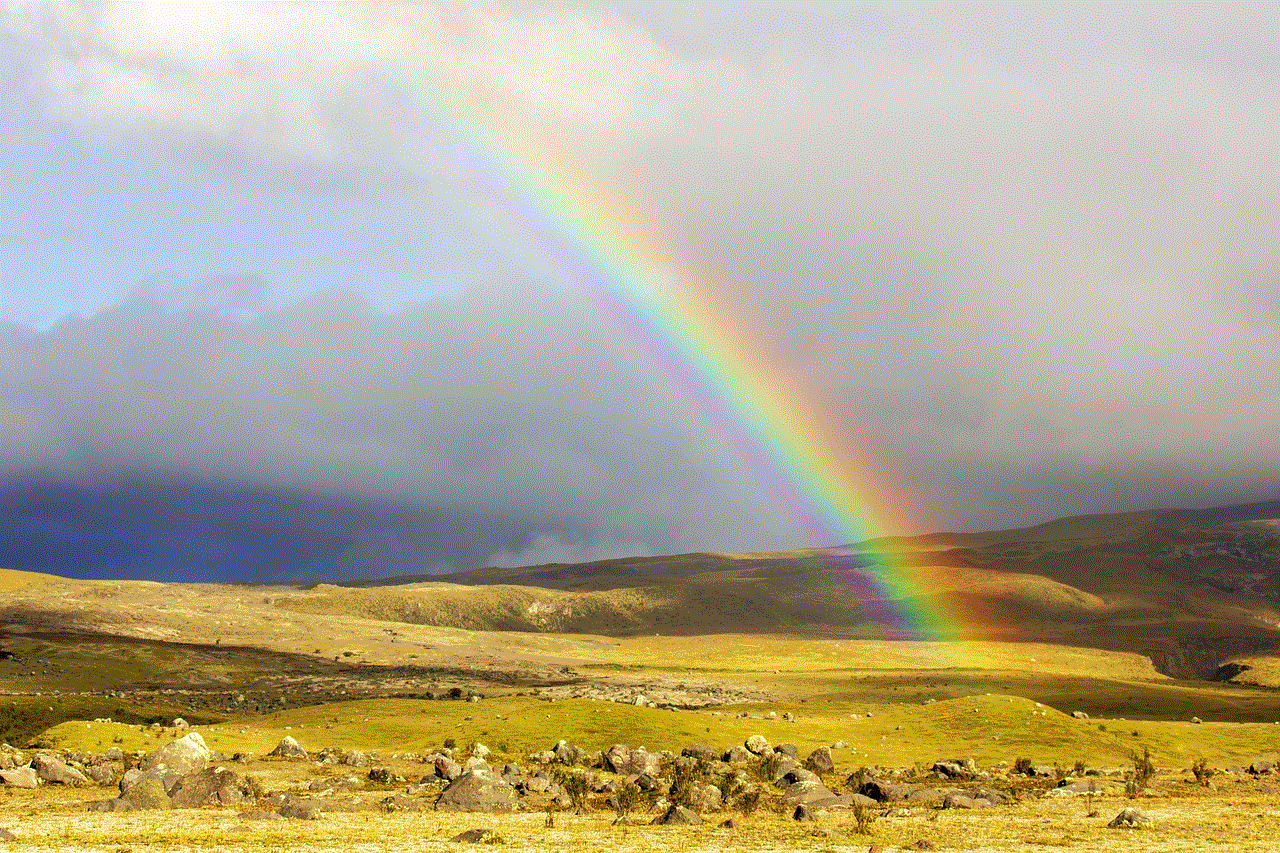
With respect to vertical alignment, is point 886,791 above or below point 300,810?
→ below

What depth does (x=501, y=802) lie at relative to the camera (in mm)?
29594

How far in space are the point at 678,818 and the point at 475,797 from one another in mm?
6279

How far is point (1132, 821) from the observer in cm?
2516

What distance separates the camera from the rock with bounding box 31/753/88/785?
33.8 meters

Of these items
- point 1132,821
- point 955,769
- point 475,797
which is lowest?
point 955,769

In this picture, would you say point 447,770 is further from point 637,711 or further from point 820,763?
point 820,763

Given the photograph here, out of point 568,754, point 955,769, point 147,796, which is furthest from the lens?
point 568,754

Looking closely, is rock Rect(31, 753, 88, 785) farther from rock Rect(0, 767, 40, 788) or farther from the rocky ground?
rock Rect(0, 767, 40, 788)

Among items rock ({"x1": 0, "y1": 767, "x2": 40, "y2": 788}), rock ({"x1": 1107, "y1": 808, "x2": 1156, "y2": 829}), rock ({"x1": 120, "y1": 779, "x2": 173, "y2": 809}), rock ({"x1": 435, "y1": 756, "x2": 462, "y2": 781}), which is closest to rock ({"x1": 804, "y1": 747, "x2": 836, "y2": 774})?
rock ({"x1": 435, "y1": 756, "x2": 462, "y2": 781})

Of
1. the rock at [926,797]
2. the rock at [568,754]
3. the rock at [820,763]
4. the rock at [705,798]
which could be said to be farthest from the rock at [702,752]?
the rock at [926,797]

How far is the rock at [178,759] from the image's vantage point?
1321 inches

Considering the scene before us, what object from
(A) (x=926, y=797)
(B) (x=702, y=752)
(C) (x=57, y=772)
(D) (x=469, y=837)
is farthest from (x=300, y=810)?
(B) (x=702, y=752)

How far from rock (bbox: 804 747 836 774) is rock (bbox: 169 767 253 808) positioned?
1922cm

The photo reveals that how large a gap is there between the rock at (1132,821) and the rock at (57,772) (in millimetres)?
31150
